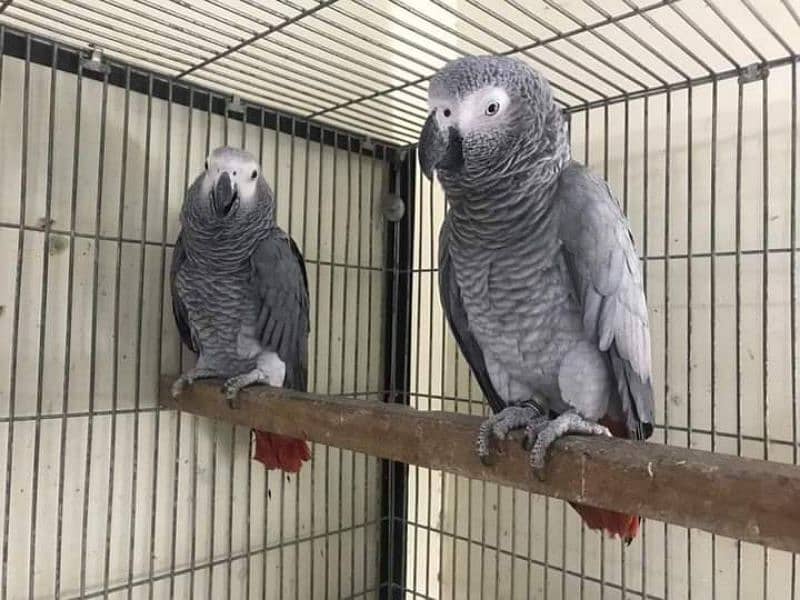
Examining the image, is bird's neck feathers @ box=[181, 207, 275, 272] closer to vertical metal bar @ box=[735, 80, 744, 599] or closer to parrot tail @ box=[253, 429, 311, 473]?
parrot tail @ box=[253, 429, 311, 473]

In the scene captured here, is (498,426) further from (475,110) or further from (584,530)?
(584,530)

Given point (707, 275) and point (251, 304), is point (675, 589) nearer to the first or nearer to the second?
point (707, 275)

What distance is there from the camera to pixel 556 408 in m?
1.16

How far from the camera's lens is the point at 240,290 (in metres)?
1.50

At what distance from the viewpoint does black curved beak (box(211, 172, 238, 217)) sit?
1358 millimetres

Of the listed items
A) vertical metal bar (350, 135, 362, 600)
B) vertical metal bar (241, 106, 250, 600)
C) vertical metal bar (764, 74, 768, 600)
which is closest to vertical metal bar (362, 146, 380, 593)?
vertical metal bar (350, 135, 362, 600)

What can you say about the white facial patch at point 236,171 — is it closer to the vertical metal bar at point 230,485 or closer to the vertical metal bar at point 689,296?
the vertical metal bar at point 230,485

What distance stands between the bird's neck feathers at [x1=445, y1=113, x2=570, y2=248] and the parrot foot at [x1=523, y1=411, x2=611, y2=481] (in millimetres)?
288

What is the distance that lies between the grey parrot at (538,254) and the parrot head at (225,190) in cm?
53

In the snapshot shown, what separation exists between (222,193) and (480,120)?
66 cm

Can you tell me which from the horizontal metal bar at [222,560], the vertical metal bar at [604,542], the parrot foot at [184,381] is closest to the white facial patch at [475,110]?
the vertical metal bar at [604,542]

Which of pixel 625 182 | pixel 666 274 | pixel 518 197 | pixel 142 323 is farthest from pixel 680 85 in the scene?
pixel 142 323

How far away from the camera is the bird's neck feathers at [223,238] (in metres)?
1.40

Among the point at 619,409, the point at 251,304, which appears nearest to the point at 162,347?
the point at 251,304
